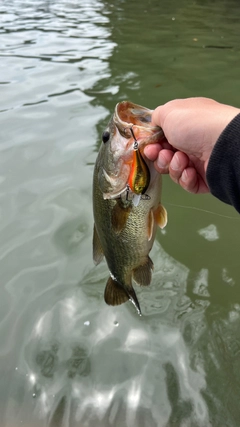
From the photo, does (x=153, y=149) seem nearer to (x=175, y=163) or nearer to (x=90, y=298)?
(x=175, y=163)

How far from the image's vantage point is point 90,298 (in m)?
3.25

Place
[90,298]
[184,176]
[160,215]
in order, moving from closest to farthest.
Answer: [160,215] < [184,176] < [90,298]

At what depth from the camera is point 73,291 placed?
332 cm

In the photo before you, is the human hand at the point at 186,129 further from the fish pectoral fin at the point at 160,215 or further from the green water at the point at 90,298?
the green water at the point at 90,298

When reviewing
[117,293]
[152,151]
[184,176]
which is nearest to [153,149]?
[152,151]

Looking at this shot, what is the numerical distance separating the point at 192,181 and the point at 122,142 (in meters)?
0.58

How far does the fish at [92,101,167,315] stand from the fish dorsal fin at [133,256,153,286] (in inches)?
1.5

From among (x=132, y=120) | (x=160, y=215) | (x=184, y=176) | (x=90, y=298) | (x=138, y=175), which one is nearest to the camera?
(x=138, y=175)

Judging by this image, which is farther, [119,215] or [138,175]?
[119,215]

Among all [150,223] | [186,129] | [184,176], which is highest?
[186,129]

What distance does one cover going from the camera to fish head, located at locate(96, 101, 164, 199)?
1949mm

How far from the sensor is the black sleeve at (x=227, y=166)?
181 centimetres

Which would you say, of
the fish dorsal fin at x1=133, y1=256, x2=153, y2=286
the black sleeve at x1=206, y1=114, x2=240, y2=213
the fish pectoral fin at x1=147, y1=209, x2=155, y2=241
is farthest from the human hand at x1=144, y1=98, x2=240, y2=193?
the fish dorsal fin at x1=133, y1=256, x2=153, y2=286

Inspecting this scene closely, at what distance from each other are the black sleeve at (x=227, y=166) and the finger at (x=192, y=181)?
0.85ft
